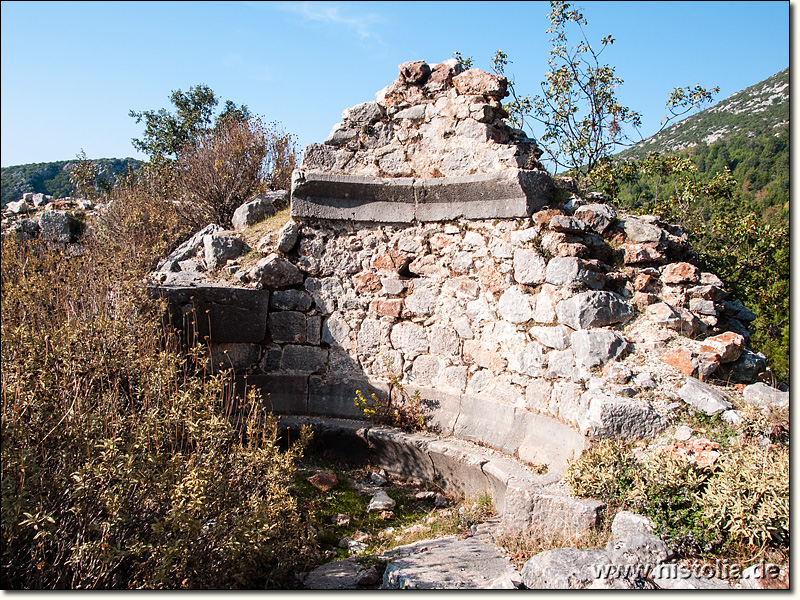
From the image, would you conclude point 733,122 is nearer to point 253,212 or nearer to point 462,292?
point 462,292

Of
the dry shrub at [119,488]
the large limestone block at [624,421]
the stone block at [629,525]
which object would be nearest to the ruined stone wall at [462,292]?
the large limestone block at [624,421]

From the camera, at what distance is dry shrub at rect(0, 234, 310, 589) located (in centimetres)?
224

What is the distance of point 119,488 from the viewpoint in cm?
229

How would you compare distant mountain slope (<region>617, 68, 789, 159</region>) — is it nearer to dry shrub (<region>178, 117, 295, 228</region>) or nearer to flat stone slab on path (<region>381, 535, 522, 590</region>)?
dry shrub (<region>178, 117, 295, 228</region>)

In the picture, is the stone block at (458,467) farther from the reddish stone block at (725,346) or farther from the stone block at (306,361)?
the reddish stone block at (725,346)

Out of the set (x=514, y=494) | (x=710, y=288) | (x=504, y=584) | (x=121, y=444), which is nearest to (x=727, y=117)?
(x=710, y=288)

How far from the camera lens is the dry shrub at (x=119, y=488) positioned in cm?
224

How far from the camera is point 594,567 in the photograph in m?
2.63

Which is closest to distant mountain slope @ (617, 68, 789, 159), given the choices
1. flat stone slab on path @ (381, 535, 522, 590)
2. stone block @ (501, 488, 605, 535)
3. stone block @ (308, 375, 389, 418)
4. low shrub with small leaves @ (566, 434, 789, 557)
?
stone block @ (308, 375, 389, 418)

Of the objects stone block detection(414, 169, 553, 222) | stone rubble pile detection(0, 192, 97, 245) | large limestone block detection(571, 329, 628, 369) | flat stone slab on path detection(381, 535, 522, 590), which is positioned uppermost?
stone rubble pile detection(0, 192, 97, 245)

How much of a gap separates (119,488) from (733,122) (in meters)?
12.8

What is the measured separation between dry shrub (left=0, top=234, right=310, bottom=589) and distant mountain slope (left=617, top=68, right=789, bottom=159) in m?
9.31

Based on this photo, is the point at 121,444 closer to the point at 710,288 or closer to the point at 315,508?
the point at 315,508

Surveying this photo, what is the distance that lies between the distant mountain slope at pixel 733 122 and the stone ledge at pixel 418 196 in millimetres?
6080
